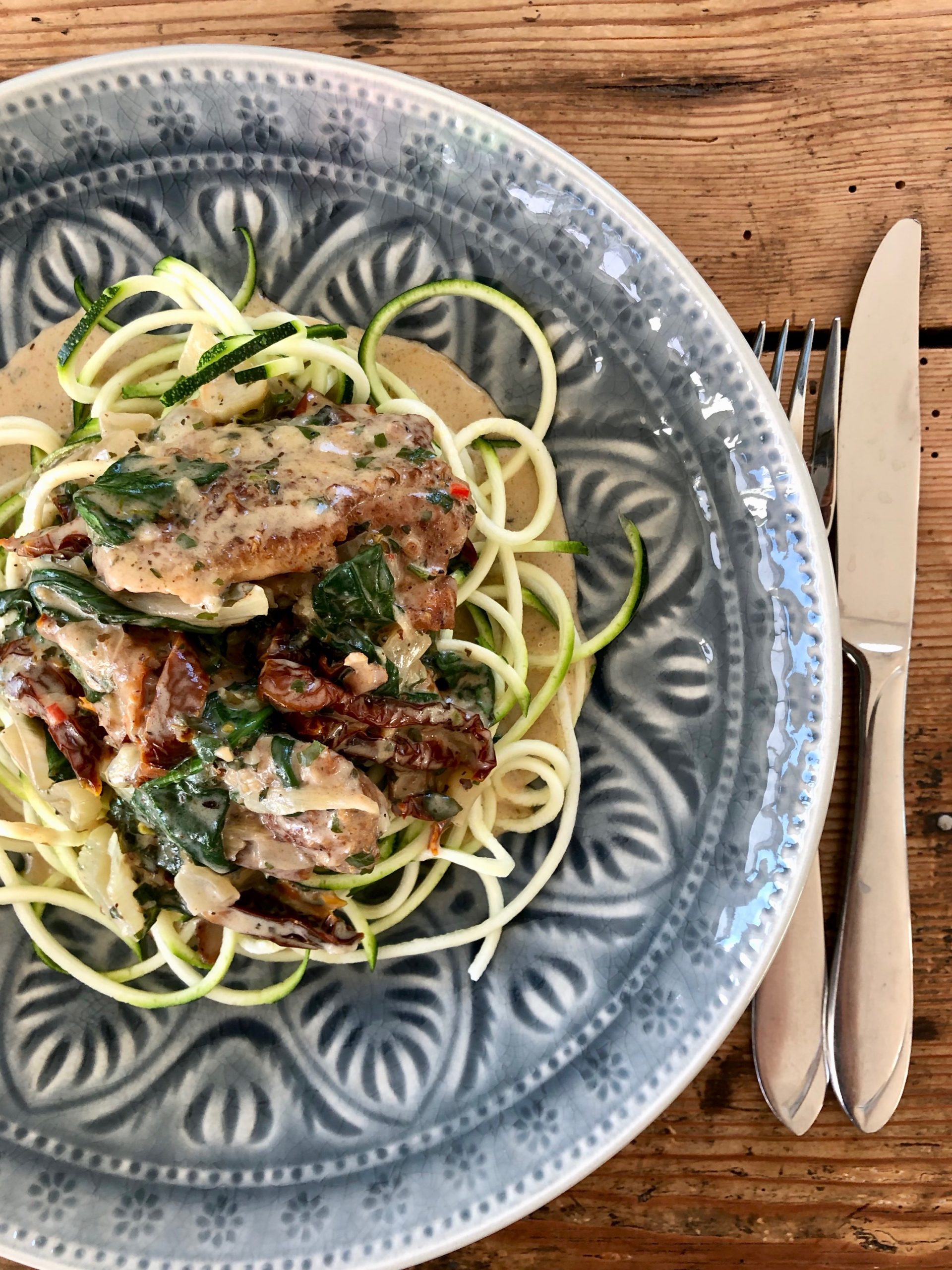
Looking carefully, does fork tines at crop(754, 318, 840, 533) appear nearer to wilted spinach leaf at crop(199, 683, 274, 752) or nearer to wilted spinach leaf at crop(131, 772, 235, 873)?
wilted spinach leaf at crop(199, 683, 274, 752)

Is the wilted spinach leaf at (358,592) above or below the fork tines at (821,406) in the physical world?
below

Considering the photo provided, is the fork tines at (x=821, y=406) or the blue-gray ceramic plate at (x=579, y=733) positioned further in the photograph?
the fork tines at (x=821, y=406)

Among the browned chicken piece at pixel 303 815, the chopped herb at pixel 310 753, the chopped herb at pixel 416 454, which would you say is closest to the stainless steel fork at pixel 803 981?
the chopped herb at pixel 416 454

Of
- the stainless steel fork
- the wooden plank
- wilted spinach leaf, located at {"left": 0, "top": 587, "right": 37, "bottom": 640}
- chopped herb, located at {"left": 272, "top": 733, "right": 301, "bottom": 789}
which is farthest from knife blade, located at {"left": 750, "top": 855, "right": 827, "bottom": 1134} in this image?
wilted spinach leaf, located at {"left": 0, "top": 587, "right": 37, "bottom": 640}

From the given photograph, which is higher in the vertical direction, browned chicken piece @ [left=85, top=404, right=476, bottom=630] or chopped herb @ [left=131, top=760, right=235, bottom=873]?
browned chicken piece @ [left=85, top=404, right=476, bottom=630]

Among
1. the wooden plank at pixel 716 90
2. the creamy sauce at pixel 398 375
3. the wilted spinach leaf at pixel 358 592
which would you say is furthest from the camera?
the wooden plank at pixel 716 90

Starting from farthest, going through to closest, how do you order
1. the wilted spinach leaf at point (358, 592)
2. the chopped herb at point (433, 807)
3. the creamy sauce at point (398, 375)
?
the creamy sauce at point (398, 375)
the chopped herb at point (433, 807)
the wilted spinach leaf at point (358, 592)

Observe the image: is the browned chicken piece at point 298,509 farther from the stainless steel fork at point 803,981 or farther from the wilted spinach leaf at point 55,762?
the stainless steel fork at point 803,981
